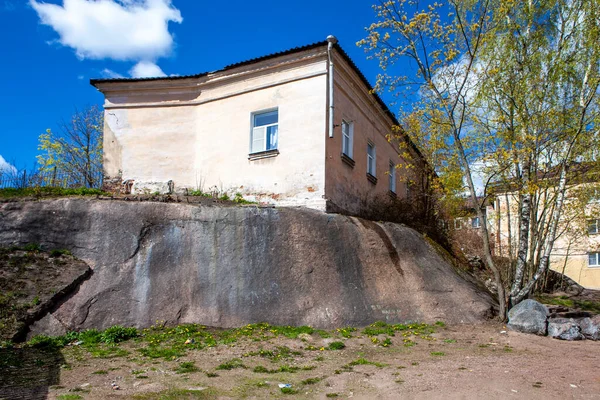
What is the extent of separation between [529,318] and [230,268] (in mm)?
6546

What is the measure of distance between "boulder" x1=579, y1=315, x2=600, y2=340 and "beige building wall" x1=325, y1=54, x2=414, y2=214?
6.47 meters

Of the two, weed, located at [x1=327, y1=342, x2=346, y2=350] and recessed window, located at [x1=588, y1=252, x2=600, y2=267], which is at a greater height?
recessed window, located at [x1=588, y1=252, x2=600, y2=267]

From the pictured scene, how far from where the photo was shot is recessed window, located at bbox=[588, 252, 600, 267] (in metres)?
29.4

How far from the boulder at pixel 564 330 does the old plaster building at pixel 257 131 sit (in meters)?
5.37

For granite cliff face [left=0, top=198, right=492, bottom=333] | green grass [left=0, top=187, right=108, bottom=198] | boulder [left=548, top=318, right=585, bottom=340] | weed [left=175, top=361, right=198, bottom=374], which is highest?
green grass [left=0, top=187, right=108, bottom=198]

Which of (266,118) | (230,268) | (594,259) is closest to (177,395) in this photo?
(230,268)

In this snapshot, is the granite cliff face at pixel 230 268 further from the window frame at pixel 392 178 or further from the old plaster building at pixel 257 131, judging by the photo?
the window frame at pixel 392 178

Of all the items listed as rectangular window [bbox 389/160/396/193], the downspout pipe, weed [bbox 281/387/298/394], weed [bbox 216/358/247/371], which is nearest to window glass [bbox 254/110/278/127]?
the downspout pipe

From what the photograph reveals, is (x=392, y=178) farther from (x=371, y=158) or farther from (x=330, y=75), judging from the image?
(x=330, y=75)

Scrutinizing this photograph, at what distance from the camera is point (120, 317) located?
9969 millimetres

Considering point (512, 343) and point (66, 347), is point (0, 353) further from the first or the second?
point (512, 343)

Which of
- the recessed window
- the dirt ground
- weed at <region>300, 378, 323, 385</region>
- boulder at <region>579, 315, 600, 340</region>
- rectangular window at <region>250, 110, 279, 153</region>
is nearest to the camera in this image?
the dirt ground

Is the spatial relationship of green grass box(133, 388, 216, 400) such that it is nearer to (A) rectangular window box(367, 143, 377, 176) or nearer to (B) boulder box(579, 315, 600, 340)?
(B) boulder box(579, 315, 600, 340)

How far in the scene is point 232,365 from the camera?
746cm
